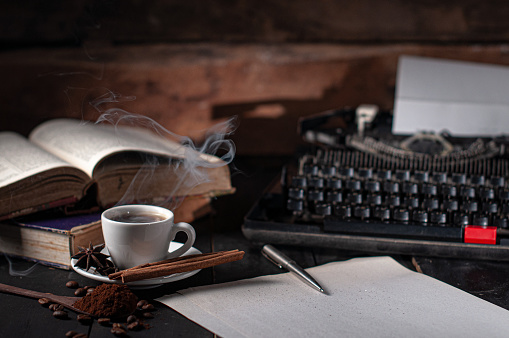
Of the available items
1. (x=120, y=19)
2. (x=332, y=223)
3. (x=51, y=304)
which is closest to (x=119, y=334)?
(x=51, y=304)

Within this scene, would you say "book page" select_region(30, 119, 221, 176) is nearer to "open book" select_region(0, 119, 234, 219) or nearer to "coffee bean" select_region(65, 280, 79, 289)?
"open book" select_region(0, 119, 234, 219)

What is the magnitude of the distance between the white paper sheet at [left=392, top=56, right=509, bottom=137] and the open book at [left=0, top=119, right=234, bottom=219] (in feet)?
1.80

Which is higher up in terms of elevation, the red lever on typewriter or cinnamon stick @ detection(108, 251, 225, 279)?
the red lever on typewriter

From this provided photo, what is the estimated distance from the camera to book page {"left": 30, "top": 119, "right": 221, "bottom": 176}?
1.01 m

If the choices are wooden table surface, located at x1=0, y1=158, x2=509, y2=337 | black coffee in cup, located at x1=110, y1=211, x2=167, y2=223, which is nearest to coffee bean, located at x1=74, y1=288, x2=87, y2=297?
wooden table surface, located at x1=0, y1=158, x2=509, y2=337

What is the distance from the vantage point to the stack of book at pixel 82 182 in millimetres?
862

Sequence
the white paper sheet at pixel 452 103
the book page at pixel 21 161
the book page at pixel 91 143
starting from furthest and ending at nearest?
the white paper sheet at pixel 452 103 → the book page at pixel 91 143 → the book page at pixel 21 161

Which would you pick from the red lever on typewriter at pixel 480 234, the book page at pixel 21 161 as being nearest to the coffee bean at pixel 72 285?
the book page at pixel 21 161

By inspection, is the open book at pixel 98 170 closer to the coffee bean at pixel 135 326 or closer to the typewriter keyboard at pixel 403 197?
the typewriter keyboard at pixel 403 197

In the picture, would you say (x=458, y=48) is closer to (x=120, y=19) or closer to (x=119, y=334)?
(x=120, y=19)

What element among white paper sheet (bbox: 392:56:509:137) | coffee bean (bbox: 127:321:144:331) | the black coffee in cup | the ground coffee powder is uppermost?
white paper sheet (bbox: 392:56:509:137)

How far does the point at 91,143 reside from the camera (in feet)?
3.47

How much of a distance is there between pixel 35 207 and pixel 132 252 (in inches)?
9.3

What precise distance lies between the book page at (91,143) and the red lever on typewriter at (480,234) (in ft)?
1.75
